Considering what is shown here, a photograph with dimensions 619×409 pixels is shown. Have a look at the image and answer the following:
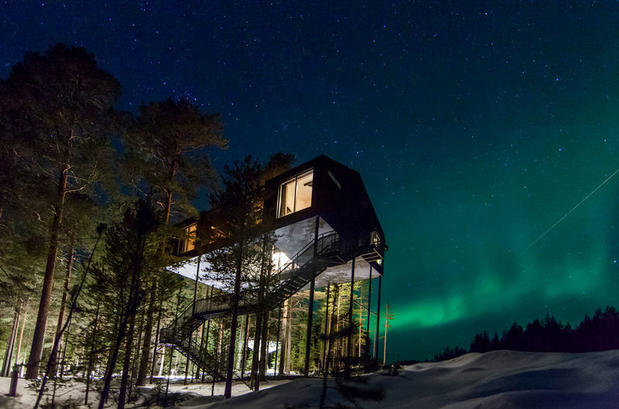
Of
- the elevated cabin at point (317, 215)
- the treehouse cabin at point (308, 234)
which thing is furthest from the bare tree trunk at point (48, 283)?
the elevated cabin at point (317, 215)

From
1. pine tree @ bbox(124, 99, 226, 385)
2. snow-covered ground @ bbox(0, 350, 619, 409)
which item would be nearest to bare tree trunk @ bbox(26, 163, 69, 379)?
pine tree @ bbox(124, 99, 226, 385)

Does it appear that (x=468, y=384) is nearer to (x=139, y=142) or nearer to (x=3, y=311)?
(x=139, y=142)

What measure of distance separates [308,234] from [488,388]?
15.3 meters

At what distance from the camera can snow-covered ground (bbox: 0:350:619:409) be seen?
505 cm

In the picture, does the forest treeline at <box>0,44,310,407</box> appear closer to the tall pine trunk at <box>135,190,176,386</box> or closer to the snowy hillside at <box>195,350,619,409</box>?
the tall pine trunk at <box>135,190,176,386</box>

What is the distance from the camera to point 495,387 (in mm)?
6375

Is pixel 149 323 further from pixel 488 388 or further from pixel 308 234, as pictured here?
pixel 488 388

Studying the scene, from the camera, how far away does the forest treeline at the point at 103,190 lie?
16828 millimetres

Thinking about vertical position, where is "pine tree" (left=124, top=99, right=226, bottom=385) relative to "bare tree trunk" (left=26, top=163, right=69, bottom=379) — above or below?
above

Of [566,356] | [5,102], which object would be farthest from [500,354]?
[5,102]

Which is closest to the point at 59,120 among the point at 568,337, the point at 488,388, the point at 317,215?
the point at 317,215

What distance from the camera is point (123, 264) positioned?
51.0ft

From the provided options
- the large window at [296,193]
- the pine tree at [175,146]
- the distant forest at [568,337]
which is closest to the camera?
the large window at [296,193]

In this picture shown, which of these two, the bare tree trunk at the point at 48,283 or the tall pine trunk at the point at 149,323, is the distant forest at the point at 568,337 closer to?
the tall pine trunk at the point at 149,323
